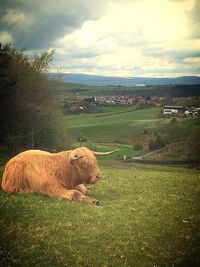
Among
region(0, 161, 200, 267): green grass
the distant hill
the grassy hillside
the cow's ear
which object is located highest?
the distant hill

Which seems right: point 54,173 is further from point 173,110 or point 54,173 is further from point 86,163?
point 173,110

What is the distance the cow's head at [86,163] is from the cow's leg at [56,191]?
0.37m

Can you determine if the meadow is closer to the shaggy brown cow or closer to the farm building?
the farm building

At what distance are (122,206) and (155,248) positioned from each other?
6.64 feet

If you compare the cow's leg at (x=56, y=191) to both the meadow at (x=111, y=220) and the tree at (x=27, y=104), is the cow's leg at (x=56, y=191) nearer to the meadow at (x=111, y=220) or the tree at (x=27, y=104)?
the meadow at (x=111, y=220)

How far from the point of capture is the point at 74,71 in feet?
24.1

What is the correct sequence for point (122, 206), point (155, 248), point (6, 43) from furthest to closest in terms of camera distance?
point (122, 206), point (6, 43), point (155, 248)

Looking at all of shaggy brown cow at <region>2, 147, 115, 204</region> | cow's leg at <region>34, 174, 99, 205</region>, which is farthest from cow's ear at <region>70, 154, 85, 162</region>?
cow's leg at <region>34, 174, 99, 205</region>

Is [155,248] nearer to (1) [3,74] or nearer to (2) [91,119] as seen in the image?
(2) [91,119]

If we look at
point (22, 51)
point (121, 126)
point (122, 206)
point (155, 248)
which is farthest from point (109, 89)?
point (155, 248)

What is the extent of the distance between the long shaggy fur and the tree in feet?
1.13

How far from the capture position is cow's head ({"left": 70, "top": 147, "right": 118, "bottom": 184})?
7441 mm

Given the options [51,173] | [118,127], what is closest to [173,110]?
[118,127]

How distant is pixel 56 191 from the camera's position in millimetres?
7609
